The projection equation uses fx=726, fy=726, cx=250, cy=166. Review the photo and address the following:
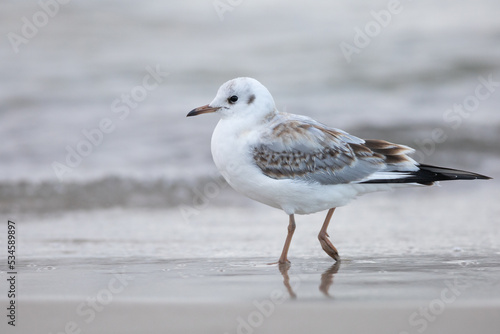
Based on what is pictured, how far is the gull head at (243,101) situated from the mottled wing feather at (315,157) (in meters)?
0.16

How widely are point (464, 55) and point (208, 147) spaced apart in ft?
23.6

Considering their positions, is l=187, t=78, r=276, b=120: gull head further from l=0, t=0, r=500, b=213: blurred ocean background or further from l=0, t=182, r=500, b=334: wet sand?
l=0, t=0, r=500, b=213: blurred ocean background

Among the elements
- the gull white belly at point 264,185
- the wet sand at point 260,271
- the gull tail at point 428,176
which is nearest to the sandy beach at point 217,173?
the wet sand at point 260,271

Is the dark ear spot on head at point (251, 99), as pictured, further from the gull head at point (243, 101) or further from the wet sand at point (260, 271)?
the wet sand at point (260, 271)

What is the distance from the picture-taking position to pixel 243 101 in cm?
547

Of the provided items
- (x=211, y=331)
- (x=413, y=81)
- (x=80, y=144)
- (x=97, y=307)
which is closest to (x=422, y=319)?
(x=211, y=331)

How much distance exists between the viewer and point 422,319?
3.75m

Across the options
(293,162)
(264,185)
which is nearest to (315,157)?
(293,162)

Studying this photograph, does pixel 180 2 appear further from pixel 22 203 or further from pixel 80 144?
pixel 22 203

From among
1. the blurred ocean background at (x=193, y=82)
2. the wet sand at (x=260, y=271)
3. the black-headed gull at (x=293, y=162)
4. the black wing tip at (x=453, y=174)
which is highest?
the black wing tip at (x=453, y=174)

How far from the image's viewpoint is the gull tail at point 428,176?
519cm

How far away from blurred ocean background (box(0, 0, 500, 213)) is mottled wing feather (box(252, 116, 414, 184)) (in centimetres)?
273

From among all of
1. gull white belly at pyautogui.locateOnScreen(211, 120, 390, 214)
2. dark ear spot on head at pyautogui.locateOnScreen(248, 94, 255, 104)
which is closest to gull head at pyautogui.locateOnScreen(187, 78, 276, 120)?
dark ear spot on head at pyautogui.locateOnScreen(248, 94, 255, 104)

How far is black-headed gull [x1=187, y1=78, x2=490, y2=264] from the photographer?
17.3 ft
